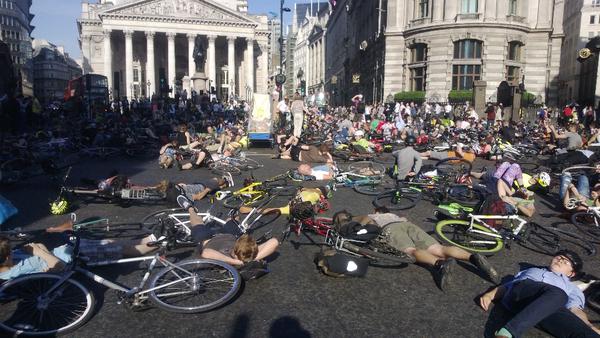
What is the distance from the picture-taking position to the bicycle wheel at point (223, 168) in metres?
13.3

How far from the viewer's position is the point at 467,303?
5.00 metres

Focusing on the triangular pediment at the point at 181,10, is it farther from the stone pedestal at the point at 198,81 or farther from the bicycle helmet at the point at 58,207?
the bicycle helmet at the point at 58,207

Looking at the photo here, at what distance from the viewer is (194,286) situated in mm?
4746

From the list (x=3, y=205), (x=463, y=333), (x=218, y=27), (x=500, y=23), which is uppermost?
(x=218, y=27)

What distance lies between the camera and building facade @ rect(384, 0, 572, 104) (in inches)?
1460

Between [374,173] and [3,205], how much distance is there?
840 cm

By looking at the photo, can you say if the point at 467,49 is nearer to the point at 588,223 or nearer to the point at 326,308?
the point at 588,223

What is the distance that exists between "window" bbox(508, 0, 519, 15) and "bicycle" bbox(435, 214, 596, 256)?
3708cm

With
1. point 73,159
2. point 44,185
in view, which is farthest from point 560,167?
point 73,159

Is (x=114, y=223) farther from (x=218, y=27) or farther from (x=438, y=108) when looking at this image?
(x=218, y=27)

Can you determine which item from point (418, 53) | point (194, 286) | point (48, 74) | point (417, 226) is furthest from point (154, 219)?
point (48, 74)

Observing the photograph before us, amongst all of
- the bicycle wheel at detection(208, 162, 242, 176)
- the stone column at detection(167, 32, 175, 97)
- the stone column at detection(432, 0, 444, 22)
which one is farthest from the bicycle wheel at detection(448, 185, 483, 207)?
the stone column at detection(167, 32, 175, 97)

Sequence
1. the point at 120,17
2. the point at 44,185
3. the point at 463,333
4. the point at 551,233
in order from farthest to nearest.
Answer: the point at 120,17 → the point at 44,185 → the point at 551,233 → the point at 463,333

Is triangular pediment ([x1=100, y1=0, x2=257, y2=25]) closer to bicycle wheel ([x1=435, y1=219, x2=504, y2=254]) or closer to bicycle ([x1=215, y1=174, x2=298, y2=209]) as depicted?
bicycle ([x1=215, y1=174, x2=298, y2=209])
